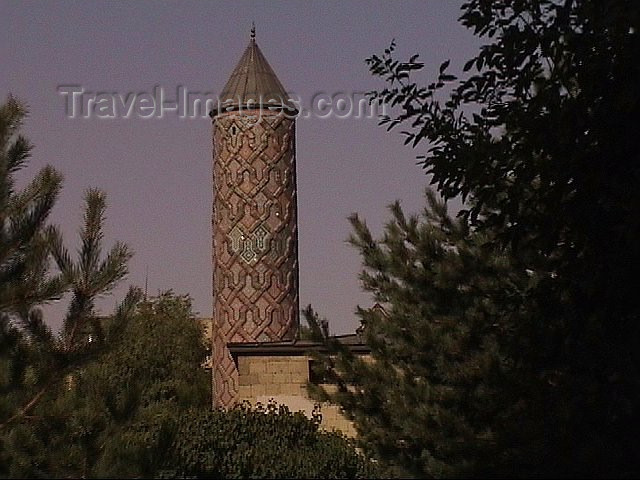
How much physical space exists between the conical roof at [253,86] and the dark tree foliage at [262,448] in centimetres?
951

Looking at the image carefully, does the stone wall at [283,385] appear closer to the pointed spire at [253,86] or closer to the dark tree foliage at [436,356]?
the dark tree foliage at [436,356]

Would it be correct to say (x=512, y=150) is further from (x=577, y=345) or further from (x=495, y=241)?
(x=577, y=345)

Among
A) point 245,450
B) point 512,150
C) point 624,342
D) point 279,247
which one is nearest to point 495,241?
point 512,150

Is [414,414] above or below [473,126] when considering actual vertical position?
below

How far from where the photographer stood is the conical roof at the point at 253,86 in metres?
22.0

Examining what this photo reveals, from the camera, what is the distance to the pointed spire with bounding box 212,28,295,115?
72.4ft

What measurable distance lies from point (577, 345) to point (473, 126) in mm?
1901

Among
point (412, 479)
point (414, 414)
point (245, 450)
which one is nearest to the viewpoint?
point (412, 479)

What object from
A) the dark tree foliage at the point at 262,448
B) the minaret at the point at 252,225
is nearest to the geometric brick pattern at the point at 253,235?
the minaret at the point at 252,225

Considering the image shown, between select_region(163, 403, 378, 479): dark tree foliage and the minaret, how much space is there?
7.61m

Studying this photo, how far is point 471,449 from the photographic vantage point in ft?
31.6

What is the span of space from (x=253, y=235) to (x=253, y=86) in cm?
322

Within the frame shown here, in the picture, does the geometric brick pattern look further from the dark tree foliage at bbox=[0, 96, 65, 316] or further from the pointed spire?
the dark tree foliage at bbox=[0, 96, 65, 316]

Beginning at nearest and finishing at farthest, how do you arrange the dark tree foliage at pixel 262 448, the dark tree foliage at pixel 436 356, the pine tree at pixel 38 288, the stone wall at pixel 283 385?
the pine tree at pixel 38 288, the dark tree foliage at pixel 436 356, the dark tree foliage at pixel 262 448, the stone wall at pixel 283 385
